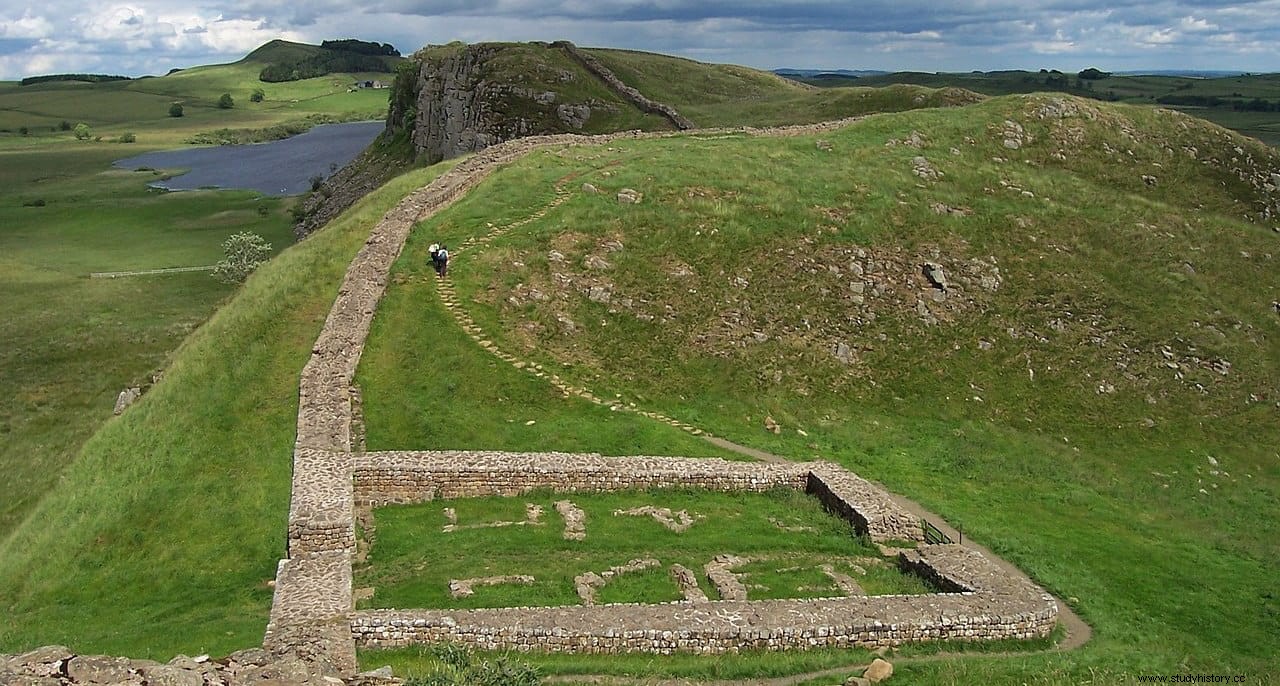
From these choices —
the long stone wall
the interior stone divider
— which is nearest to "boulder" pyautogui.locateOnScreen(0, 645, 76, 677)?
the interior stone divider

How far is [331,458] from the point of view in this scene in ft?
75.5

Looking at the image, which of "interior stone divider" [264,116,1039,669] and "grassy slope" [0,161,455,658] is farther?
"grassy slope" [0,161,455,658]

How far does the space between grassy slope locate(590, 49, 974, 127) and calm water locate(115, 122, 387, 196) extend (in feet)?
188

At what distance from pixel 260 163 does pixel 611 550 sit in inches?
6503

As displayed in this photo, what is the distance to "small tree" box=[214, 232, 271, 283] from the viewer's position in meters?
71.0

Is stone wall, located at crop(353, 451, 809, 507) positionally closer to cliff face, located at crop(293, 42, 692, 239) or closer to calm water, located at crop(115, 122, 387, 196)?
cliff face, located at crop(293, 42, 692, 239)

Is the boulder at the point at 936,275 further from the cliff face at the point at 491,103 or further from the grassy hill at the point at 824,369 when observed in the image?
the cliff face at the point at 491,103

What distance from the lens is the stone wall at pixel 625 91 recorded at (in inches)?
2911

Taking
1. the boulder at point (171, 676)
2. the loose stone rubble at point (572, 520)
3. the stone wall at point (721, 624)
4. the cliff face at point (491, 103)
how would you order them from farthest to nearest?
the cliff face at point (491, 103), the loose stone rubble at point (572, 520), the stone wall at point (721, 624), the boulder at point (171, 676)

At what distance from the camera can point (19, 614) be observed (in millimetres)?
19672

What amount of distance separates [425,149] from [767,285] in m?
65.7

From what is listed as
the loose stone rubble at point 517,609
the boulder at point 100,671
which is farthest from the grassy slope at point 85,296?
the boulder at point 100,671

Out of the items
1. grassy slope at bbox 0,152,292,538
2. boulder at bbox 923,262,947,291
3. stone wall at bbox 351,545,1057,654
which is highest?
boulder at bbox 923,262,947,291

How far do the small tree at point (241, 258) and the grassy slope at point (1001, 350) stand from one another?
3440cm
